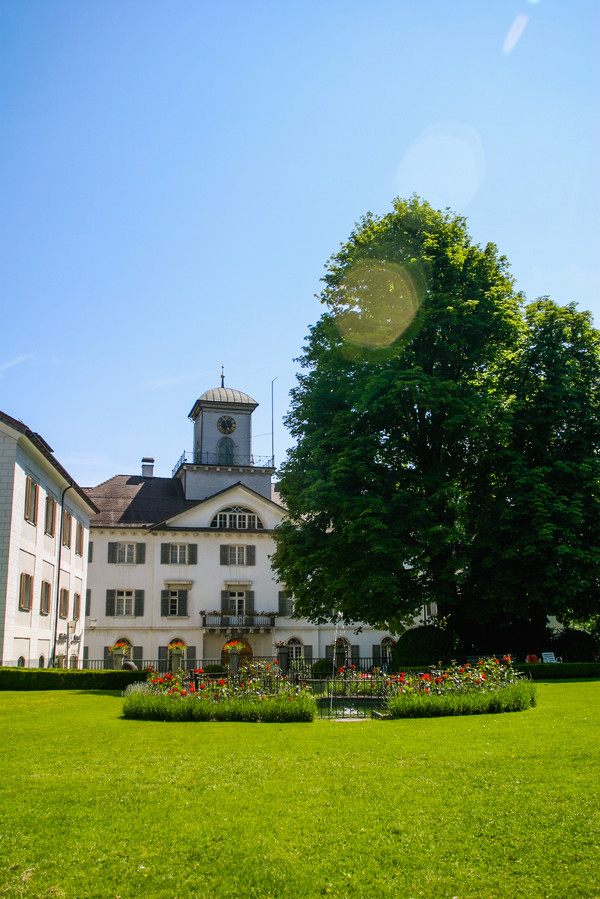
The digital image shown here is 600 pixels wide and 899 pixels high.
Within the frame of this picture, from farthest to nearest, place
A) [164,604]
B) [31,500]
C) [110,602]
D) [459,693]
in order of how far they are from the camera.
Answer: [164,604] < [110,602] < [31,500] < [459,693]

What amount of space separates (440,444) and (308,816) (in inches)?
842

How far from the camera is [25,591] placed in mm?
26516

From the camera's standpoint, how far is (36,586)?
91.4 feet

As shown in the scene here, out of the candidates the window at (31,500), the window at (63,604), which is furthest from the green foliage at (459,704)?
the window at (63,604)

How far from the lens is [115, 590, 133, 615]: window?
145 ft

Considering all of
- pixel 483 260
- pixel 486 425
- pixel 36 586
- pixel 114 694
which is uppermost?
pixel 483 260

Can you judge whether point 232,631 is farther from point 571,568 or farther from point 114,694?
point 571,568

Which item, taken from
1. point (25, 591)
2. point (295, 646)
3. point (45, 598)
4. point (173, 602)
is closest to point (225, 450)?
point (173, 602)

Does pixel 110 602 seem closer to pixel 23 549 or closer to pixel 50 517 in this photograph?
pixel 50 517

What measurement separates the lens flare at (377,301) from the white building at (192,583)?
64.0 ft

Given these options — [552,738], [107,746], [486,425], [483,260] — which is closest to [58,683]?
[107,746]

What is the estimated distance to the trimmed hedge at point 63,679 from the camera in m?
23.5

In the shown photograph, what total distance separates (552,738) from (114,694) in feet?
52.6

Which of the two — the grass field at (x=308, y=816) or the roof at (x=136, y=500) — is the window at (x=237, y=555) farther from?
the grass field at (x=308, y=816)
